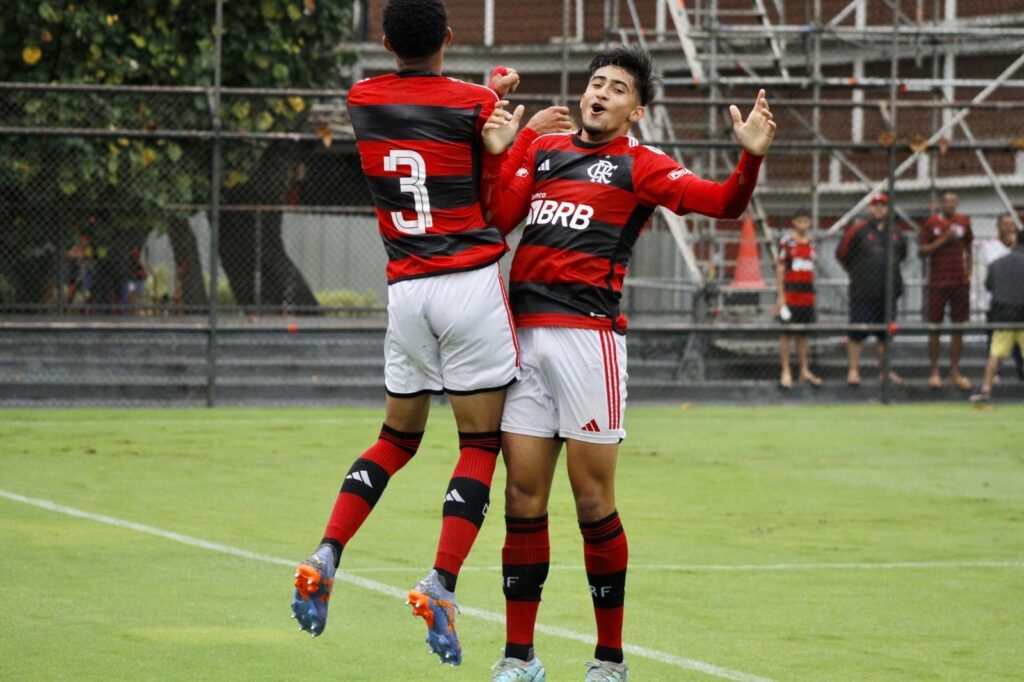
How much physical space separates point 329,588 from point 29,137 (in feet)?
47.0

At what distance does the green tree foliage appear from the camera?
18969mm

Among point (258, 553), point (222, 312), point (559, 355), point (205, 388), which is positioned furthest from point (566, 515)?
point (222, 312)

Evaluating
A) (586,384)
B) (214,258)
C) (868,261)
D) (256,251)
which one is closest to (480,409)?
(586,384)

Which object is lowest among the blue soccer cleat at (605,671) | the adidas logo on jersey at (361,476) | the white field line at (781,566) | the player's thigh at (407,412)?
the white field line at (781,566)

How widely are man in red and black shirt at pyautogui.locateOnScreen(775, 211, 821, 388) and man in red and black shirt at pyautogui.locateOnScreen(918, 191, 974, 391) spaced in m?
1.52

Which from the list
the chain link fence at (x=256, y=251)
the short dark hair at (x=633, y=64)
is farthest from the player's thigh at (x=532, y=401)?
the chain link fence at (x=256, y=251)

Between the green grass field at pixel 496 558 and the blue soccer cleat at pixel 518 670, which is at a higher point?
the blue soccer cleat at pixel 518 670

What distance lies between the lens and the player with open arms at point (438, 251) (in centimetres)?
600

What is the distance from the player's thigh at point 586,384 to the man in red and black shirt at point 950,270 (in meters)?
14.7

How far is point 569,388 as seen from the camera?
6.00 m

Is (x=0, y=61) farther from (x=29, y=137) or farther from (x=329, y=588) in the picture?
(x=329, y=588)

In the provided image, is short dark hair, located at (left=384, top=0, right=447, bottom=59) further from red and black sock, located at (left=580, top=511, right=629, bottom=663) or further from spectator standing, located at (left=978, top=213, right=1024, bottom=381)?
spectator standing, located at (left=978, top=213, right=1024, bottom=381)

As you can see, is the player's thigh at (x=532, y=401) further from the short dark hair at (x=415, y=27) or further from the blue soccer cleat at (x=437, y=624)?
the short dark hair at (x=415, y=27)

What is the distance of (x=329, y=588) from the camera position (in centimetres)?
564
